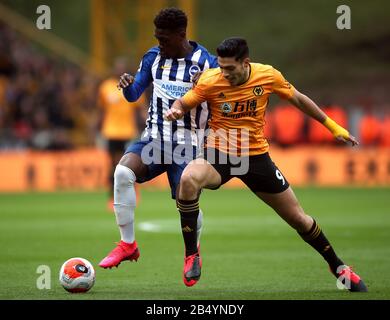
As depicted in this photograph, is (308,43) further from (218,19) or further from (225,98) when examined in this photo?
(225,98)

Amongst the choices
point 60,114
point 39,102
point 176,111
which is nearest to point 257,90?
point 176,111

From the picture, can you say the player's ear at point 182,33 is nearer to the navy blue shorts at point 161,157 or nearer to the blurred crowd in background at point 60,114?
the navy blue shorts at point 161,157

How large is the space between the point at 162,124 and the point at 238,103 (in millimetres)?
1009

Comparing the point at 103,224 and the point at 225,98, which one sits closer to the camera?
the point at 225,98

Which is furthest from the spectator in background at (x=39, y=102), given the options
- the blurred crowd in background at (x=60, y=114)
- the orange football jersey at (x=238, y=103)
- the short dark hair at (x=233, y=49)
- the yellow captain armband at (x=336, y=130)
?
the short dark hair at (x=233, y=49)

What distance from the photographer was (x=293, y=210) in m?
8.41

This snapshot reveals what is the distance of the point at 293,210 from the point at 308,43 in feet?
120

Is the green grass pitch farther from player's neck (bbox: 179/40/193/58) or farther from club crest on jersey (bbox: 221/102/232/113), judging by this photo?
player's neck (bbox: 179/40/193/58)

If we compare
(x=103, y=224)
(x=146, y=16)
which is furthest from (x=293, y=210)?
(x=146, y=16)

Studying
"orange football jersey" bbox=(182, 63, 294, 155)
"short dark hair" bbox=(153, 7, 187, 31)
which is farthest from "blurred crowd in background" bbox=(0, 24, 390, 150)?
"orange football jersey" bbox=(182, 63, 294, 155)

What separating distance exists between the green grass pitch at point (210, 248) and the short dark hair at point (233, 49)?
197cm

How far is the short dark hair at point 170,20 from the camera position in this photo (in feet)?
28.8

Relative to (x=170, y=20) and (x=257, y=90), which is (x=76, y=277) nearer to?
(x=257, y=90)

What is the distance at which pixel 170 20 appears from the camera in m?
8.77
